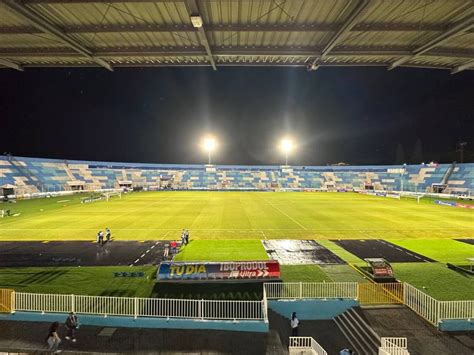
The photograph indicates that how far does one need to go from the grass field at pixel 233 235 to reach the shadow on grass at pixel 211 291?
5 cm

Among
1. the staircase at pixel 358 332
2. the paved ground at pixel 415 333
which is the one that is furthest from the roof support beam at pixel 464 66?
the staircase at pixel 358 332

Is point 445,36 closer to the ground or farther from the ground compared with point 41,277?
farther from the ground

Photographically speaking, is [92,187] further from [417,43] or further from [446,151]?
[446,151]

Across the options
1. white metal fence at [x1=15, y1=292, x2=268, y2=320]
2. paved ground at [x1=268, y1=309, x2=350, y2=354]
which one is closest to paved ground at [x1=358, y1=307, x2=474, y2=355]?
paved ground at [x1=268, y1=309, x2=350, y2=354]

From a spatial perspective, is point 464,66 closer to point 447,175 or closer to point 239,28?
point 239,28

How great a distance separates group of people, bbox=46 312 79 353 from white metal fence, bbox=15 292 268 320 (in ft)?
3.47

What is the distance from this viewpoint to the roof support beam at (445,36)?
328 inches

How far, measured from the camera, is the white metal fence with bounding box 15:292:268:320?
461 inches

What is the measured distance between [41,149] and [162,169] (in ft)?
111

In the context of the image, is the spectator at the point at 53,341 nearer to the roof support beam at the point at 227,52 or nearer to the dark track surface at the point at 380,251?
the roof support beam at the point at 227,52

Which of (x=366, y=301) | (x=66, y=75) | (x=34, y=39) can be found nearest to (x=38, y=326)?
(x=34, y=39)

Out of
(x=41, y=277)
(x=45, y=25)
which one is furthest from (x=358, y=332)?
(x=41, y=277)

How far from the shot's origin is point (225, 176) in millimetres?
96000

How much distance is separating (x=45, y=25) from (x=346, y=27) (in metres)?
9.37
